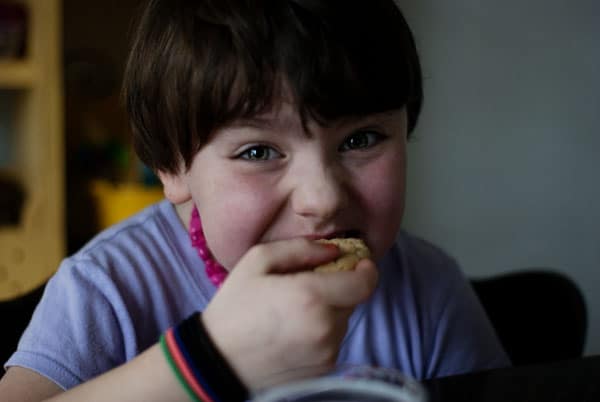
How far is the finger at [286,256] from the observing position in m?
0.55

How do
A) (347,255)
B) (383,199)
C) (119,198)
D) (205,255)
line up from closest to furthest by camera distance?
(347,255)
(383,199)
(205,255)
(119,198)

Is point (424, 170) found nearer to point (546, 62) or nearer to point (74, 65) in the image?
point (546, 62)

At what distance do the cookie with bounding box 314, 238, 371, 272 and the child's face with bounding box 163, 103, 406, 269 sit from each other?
3 centimetres

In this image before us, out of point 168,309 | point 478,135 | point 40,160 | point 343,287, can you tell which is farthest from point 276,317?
point 478,135

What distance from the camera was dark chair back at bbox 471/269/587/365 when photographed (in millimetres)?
1002

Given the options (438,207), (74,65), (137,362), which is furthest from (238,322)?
(438,207)

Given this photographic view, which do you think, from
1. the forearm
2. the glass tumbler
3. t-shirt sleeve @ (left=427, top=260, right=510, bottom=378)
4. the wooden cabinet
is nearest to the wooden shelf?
the wooden cabinet

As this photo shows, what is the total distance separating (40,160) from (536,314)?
1.36 m

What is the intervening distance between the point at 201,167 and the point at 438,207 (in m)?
1.81

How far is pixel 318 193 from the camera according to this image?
67 centimetres

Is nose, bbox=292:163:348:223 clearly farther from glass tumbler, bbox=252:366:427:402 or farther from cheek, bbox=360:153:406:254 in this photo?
glass tumbler, bbox=252:366:427:402

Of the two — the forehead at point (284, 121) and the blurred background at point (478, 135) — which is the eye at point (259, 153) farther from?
the blurred background at point (478, 135)

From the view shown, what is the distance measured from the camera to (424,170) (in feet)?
8.04

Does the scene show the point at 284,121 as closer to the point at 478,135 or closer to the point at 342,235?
the point at 342,235
